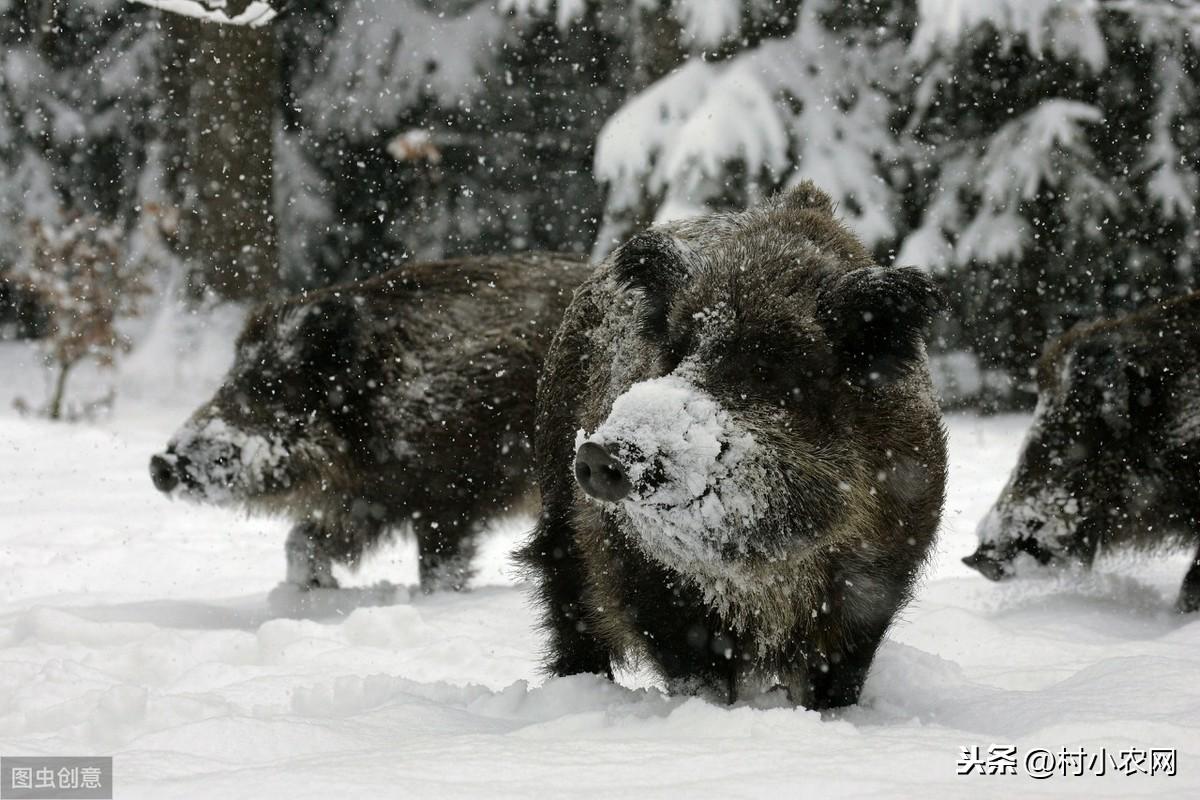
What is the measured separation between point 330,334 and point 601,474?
375 centimetres

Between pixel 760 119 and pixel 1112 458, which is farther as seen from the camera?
pixel 760 119

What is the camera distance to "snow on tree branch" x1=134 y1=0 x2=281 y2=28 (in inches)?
179

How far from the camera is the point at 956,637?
16.2 feet

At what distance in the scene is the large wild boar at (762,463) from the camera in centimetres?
285

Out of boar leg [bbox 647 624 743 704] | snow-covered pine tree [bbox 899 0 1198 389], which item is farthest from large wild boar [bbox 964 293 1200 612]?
snow-covered pine tree [bbox 899 0 1198 389]

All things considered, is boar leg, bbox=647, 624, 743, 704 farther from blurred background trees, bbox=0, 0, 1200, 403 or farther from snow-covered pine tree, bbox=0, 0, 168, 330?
snow-covered pine tree, bbox=0, 0, 168, 330

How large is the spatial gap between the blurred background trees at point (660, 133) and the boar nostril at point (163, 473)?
5255 mm

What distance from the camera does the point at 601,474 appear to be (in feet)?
8.92

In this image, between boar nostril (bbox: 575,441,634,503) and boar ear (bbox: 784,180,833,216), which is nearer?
boar nostril (bbox: 575,441,634,503)

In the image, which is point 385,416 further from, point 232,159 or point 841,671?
point 232,159

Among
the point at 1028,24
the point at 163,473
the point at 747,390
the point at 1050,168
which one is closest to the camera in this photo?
the point at 747,390

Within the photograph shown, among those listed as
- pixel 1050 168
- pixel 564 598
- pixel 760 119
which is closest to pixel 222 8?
pixel 564 598

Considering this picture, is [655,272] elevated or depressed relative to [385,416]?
elevated

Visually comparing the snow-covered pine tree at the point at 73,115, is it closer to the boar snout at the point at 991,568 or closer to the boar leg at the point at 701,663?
the boar snout at the point at 991,568
